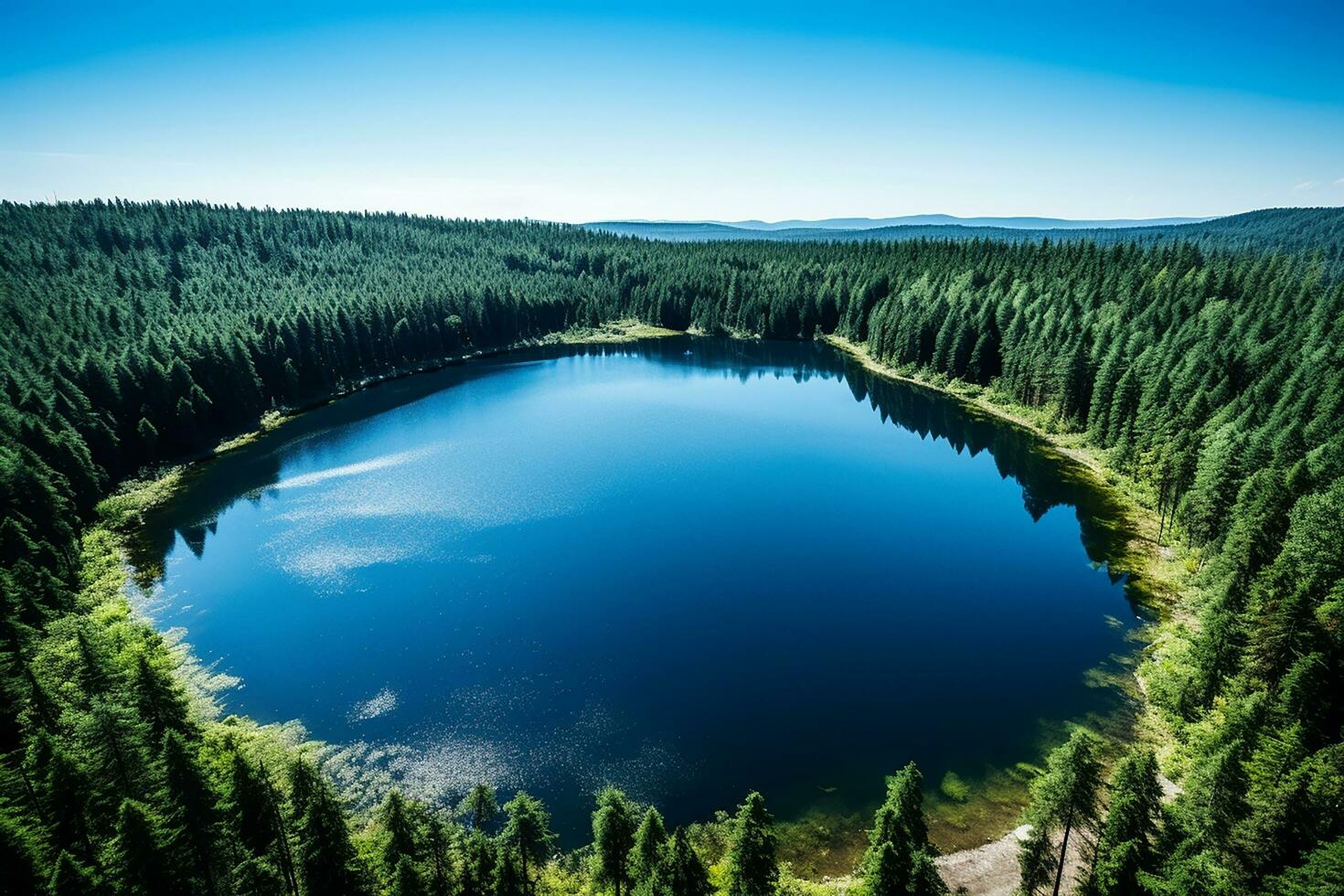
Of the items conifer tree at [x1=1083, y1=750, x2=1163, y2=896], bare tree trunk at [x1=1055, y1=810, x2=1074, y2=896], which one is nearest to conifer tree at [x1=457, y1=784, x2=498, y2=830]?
bare tree trunk at [x1=1055, y1=810, x2=1074, y2=896]

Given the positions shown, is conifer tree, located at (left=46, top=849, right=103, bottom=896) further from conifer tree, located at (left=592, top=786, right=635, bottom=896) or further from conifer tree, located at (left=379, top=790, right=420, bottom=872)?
conifer tree, located at (left=592, top=786, right=635, bottom=896)

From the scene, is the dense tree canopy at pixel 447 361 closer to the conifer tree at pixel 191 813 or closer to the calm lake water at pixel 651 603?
the conifer tree at pixel 191 813

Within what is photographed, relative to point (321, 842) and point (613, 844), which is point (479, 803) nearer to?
point (321, 842)

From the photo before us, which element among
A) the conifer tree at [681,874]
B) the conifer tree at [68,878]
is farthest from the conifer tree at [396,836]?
the conifer tree at [681,874]

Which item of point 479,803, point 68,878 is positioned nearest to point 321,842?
point 479,803

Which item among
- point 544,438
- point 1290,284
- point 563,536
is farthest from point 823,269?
point 563,536
